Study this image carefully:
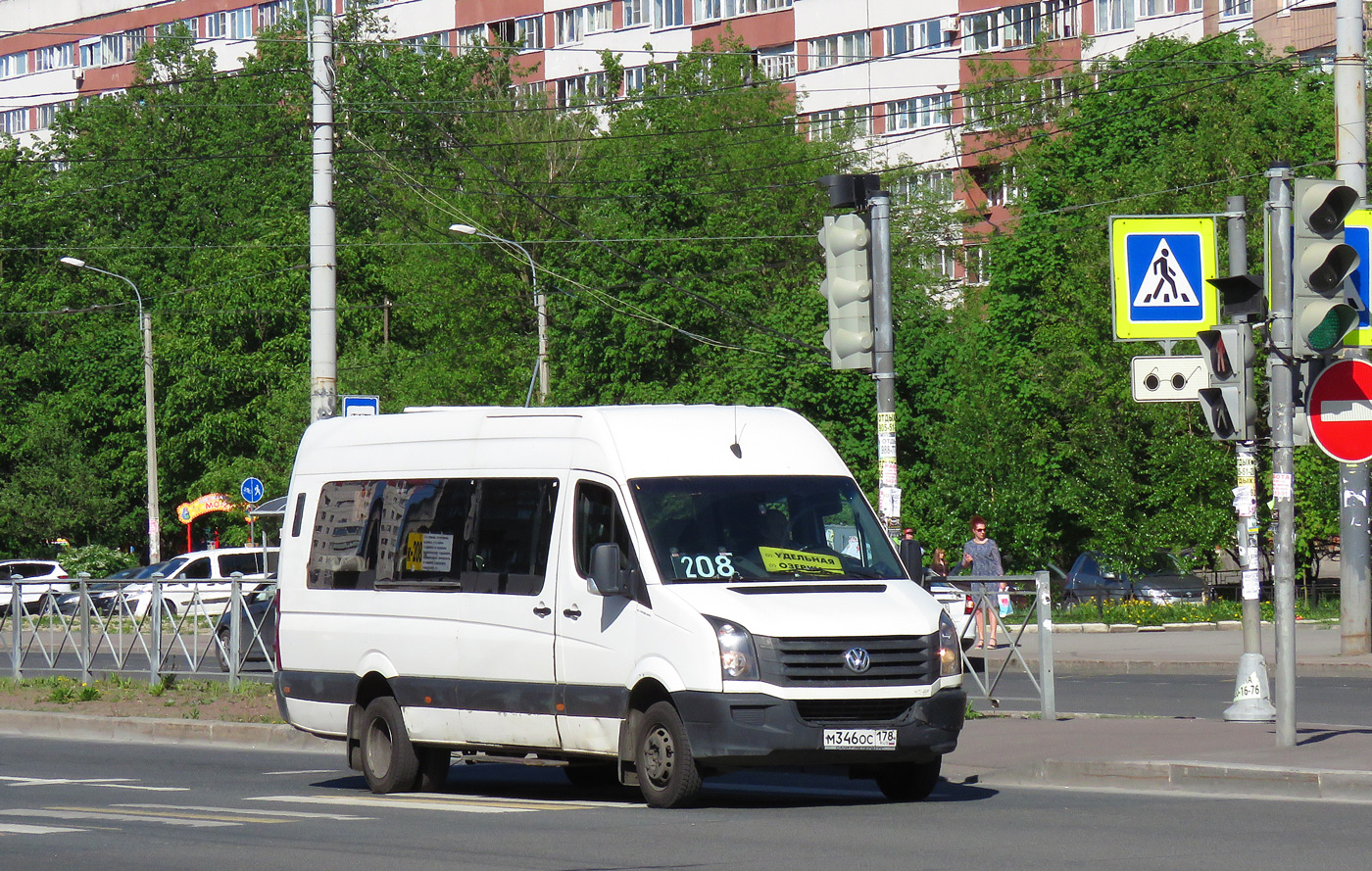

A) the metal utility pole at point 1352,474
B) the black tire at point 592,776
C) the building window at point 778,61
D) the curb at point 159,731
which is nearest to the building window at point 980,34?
the building window at point 778,61

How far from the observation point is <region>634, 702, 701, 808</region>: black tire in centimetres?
1100

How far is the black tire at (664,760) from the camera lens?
36.1 feet

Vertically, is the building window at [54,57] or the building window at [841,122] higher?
the building window at [54,57]

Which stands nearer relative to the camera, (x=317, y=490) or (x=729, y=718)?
(x=729, y=718)

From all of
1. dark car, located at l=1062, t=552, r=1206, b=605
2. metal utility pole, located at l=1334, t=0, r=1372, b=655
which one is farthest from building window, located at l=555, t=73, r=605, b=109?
metal utility pole, located at l=1334, t=0, r=1372, b=655

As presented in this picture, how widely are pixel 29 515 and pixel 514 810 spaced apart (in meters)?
51.0

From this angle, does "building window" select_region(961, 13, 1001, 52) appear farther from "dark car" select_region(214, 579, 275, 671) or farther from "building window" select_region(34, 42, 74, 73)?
"dark car" select_region(214, 579, 275, 671)

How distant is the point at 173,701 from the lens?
63.7ft

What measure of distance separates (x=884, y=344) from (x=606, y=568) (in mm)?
5184

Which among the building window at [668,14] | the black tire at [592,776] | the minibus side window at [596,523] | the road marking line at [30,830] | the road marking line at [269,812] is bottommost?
the black tire at [592,776]

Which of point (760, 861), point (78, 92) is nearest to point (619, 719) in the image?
point (760, 861)

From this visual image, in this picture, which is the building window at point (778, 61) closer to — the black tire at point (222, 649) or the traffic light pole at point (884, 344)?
the black tire at point (222, 649)

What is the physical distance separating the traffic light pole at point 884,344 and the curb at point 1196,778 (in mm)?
3450

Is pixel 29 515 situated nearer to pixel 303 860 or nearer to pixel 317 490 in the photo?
pixel 317 490
